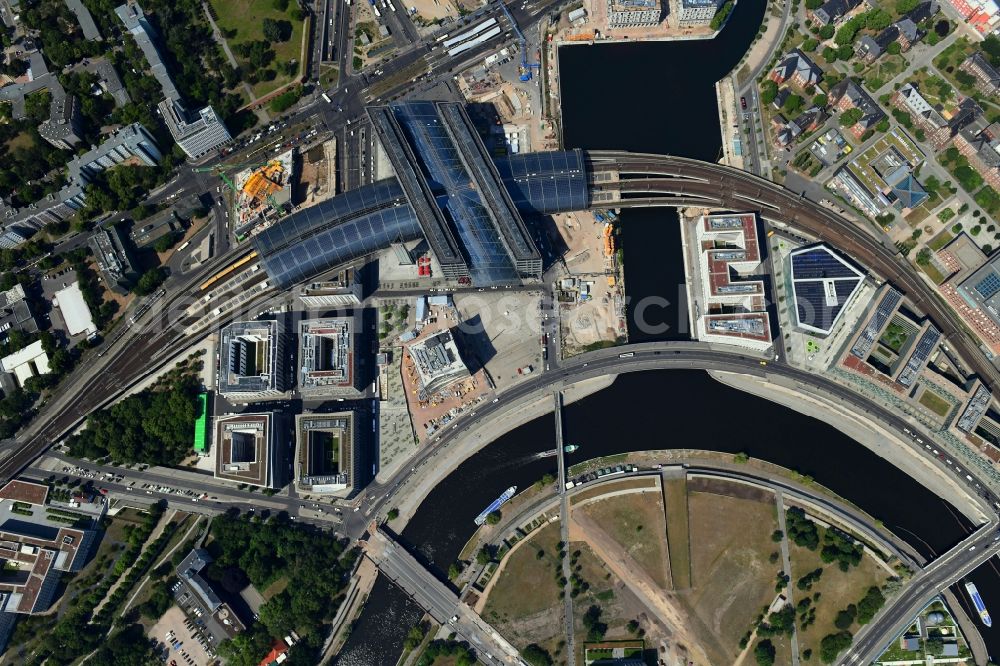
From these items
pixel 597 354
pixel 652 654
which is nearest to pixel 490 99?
pixel 597 354

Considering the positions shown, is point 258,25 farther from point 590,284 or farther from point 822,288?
point 822,288

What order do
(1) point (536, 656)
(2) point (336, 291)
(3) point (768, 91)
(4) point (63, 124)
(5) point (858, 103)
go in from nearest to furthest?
(1) point (536, 656), (2) point (336, 291), (5) point (858, 103), (4) point (63, 124), (3) point (768, 91)

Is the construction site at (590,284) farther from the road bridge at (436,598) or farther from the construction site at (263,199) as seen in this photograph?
the construction site at (263,199)

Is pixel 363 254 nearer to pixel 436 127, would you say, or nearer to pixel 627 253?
pixel 436 127

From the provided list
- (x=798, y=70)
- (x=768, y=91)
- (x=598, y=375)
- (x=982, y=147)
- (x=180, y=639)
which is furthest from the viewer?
(x=768, y=91)

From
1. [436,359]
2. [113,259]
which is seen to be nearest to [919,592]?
[436,359]

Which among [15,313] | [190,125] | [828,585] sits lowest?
[828,585]
